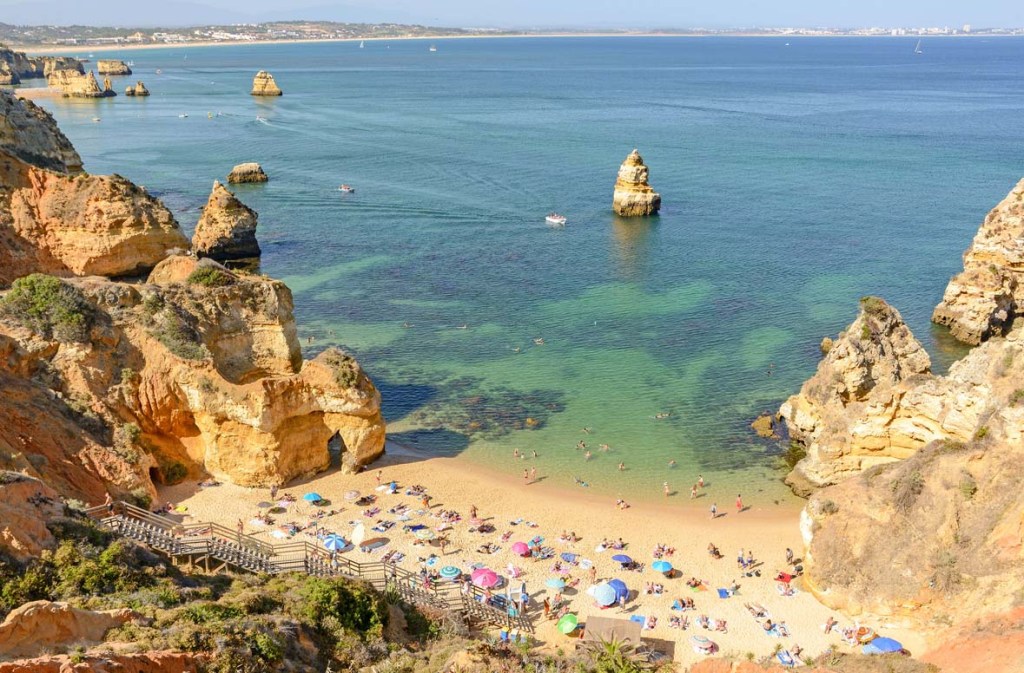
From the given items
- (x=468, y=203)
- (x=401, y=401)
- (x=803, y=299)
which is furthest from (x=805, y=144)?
(x=401, y=401)

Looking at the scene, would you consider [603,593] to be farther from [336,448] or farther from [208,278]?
[208,278]

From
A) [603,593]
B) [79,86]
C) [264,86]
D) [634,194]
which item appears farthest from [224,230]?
[79,86]

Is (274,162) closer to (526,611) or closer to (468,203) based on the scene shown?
(468,203)

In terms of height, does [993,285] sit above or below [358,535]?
above

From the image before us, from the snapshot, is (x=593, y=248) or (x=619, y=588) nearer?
(x=619, y=588)

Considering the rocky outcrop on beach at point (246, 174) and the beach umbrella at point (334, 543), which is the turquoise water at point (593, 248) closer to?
the rocky outcrop on beach at point (246, 174)

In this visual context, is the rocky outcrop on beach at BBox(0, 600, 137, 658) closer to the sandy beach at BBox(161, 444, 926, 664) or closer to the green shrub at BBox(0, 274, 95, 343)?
the sandy beach at BBox(161, 444, 926, 664)

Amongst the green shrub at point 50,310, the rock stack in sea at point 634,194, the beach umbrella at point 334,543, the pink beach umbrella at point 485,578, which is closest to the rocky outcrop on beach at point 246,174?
the rock stack in sea at point 634,194

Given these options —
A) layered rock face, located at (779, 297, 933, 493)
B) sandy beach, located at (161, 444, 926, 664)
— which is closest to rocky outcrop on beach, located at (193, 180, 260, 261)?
sandy beach, located at (161, 444, 926, 664)
